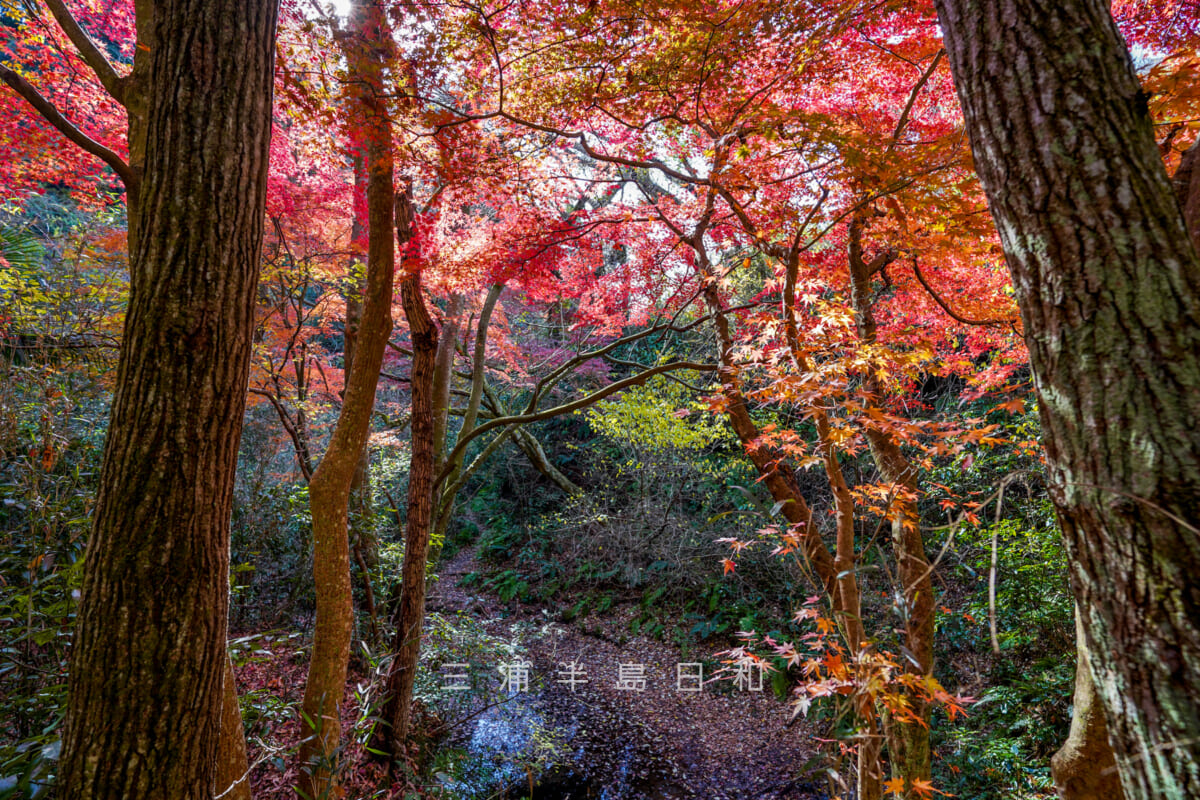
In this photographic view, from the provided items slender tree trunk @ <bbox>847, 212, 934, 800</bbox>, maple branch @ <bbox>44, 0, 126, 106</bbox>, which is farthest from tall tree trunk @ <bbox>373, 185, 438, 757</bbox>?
slender tree trunk @ <bbox>847, 212, 934, 800</bbox>

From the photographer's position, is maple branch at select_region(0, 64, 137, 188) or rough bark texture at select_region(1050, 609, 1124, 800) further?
maple branch at select_region(0, 64, 137, 188)

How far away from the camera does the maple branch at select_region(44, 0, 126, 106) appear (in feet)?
7.62

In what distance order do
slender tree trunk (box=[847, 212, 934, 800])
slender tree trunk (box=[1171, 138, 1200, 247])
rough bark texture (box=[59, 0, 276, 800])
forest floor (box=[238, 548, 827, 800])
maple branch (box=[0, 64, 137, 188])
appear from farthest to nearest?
forest floor (box=[238, 548, 827, 800]) → slender tree trunk (box=[847, 212, 934, 800]) → maple branch (box=[0, 64, 137, 188]) → slender tree trunk (box=[1171, 138, 1200, 247]) → rough bark texture (box=[59, 0, 276, 800])

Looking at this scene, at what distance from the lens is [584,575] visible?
790cm

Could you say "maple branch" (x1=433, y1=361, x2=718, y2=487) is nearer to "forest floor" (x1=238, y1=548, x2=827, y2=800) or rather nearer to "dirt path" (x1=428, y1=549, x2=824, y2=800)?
"forest floor" (x1=238, y1=548, x2=827, y2=800)

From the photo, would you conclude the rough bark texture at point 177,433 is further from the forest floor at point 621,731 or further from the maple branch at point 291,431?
the maple branch at point 291,431

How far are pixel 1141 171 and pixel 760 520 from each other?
6.06 metres

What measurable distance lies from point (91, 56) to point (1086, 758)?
484cm

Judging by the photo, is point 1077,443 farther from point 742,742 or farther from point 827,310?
point 742,742

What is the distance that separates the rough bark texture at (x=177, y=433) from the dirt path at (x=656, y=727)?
13.3 ft

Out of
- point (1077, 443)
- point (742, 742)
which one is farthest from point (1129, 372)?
A: point (742, 742)

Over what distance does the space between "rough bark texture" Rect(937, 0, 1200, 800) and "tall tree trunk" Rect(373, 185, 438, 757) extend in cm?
323

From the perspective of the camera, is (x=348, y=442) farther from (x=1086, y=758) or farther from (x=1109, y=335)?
(x=1086, y=758)

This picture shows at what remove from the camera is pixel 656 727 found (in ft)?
17.0
